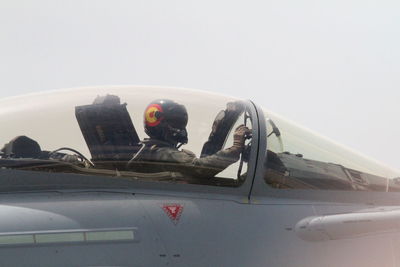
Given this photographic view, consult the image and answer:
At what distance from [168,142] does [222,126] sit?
1.54ft

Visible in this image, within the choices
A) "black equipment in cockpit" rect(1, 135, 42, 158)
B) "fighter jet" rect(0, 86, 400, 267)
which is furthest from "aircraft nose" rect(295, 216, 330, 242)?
"black equipment in cockpit" rect(1, 135, 42, 158)

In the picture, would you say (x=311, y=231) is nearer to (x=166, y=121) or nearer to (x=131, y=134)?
(x=166, y=121)

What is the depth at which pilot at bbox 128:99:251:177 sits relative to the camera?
3428 mm

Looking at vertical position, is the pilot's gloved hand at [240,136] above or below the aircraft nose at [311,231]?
above

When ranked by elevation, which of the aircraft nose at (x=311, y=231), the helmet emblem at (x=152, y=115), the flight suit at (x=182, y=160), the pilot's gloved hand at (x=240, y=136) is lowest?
the aircraft nose at (x=311, y=231)

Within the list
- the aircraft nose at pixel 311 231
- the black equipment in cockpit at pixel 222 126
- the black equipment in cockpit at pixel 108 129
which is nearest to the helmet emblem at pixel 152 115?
the black equipment in cockpit at pixel 108 129

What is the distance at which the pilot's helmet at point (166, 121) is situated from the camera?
371 centimetres

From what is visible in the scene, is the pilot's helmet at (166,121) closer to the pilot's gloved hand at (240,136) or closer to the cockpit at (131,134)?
the cockpit at (131,134)

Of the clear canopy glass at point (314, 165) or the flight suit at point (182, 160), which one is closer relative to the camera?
the flight suit at point (182, 160)

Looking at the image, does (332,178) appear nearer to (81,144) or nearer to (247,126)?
(247,126)

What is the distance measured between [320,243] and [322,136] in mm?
1410

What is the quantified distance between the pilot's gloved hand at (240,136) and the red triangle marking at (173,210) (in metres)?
0.74

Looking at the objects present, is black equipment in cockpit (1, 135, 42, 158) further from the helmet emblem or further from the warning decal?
the warning decal

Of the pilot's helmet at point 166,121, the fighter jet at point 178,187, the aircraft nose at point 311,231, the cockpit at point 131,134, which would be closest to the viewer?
the fighter jet at point 178,187
